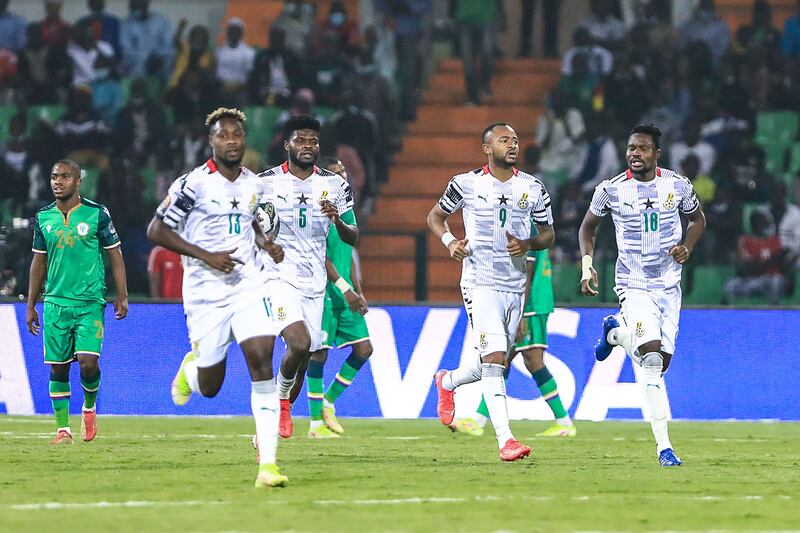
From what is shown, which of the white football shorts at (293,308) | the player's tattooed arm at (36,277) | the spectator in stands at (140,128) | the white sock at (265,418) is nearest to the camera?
the white sock at (265,418)

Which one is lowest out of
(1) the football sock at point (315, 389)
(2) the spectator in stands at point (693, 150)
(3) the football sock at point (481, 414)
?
(3) the football sock at point (481, 414)

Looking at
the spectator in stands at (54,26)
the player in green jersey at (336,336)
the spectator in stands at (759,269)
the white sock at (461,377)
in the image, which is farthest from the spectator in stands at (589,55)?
the white sock at (461,377)

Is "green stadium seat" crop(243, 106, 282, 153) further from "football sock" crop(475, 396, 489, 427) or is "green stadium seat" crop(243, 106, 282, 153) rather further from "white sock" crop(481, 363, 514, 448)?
"white sock" crop(481, 363, 514, 448)

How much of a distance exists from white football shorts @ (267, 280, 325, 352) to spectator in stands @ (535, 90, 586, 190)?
29.8 ft

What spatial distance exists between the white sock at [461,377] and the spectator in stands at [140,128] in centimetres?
999

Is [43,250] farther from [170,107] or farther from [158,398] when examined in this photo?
[170,107]

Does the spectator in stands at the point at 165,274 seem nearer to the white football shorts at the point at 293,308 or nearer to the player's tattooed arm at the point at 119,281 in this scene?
the player's tattooed arm at the point at 119,281

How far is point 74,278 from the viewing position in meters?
13.4

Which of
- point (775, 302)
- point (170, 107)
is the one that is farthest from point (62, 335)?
point (170, 107)

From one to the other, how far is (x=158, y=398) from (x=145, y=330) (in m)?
0.74

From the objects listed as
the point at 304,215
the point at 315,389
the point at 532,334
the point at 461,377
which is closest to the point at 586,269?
the point at 461,377

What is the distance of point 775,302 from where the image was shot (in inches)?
727

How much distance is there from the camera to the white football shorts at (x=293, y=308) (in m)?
11.5

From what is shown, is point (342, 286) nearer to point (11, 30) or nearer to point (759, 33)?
point (759, 33)
